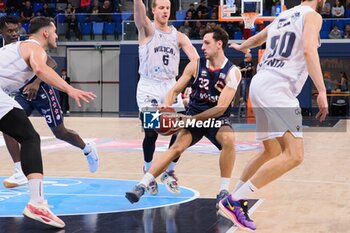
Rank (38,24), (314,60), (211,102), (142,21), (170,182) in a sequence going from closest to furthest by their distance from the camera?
(314,60), (38,24), (211,102), (170,182), (142,21)

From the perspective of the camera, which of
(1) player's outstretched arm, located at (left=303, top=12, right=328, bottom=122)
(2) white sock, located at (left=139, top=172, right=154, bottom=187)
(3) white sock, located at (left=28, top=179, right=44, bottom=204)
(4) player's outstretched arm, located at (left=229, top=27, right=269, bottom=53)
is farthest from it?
(2) white sock, located at (left=139, top=172, right=154, bottom=187)

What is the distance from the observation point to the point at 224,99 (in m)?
6.68

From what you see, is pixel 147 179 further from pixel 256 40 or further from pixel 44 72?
pixel 256 40

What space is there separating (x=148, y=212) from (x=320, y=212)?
1662 millimetres

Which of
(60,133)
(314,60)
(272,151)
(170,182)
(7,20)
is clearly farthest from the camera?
(60,133)

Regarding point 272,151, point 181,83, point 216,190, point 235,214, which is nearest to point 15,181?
point 216,190

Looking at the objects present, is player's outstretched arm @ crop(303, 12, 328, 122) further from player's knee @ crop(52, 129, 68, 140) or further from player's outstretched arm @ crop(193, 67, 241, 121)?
player's knee @ crop(52, 129, 68, 140)

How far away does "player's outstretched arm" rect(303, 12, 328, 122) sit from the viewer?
5.43 m

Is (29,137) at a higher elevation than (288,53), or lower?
lower

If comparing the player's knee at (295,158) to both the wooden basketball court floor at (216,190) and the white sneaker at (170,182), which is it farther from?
the white sneaker at (170,182)

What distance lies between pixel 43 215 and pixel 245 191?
1730mm

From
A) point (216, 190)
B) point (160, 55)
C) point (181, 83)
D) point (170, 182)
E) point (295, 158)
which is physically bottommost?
point (216, 190)

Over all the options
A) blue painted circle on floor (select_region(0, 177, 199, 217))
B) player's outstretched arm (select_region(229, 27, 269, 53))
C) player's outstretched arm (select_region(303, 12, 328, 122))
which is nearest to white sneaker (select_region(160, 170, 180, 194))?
blue painted circle on floor (select_region(0, 177, 199, 217))

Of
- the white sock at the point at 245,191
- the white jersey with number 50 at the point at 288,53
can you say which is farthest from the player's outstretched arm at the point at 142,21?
the white sock at the point at 245,191
